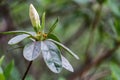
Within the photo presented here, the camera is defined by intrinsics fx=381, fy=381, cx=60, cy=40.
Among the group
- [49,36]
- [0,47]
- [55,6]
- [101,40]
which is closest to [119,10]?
[101,40]

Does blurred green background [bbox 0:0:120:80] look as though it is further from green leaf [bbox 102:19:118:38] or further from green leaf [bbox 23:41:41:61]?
green leaf [bbox 23:41:41:61]

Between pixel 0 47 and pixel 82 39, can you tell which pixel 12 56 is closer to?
pixel 0 47

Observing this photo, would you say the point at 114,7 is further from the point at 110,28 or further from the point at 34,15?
the point at 34,15

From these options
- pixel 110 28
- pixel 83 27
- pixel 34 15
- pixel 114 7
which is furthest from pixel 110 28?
pixel 34 15

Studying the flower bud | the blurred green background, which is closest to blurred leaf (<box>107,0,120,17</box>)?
the blurred green background

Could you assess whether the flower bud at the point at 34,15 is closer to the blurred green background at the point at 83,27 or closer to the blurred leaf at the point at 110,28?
→ the blurred green background at the point at 83,27

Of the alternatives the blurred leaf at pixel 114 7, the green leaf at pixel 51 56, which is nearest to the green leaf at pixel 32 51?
the green leaf at pixel 51 56
